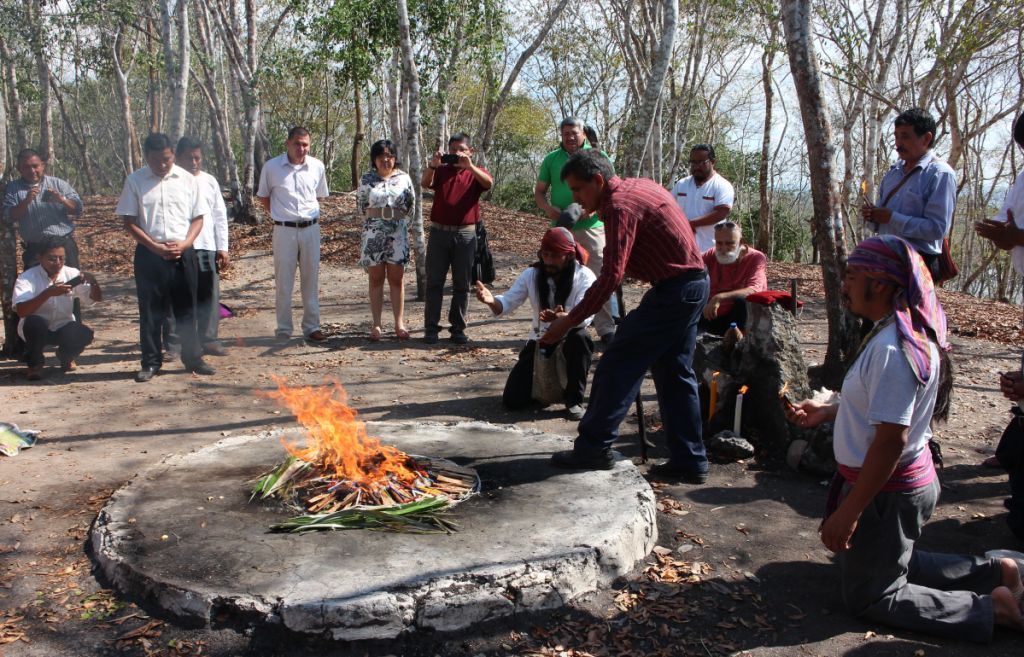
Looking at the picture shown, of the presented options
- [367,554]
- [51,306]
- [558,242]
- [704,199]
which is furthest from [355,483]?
[704,199]

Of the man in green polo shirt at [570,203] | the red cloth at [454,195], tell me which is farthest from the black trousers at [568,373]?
the red cloth at [454,195]

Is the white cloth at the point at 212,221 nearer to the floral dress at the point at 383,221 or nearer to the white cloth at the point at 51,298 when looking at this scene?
the white cloth at the point at 51,298

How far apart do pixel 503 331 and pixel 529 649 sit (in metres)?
6.02

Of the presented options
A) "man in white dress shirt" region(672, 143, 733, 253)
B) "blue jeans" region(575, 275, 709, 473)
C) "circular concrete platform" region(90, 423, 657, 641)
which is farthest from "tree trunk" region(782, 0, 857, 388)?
"circular concrete platform" region(90, 423, 657, 641)

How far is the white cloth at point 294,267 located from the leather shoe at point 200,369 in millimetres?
1313

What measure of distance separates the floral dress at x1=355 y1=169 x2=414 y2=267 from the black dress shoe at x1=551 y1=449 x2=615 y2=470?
4.23 meters

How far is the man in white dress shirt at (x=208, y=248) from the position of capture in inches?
292

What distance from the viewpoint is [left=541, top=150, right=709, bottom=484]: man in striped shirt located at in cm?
441

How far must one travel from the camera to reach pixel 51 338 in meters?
7.12

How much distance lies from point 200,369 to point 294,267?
1.56 m

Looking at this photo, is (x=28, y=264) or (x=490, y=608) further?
(x=28, y=264)

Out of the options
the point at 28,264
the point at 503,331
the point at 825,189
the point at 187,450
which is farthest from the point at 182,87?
the point at 825,189

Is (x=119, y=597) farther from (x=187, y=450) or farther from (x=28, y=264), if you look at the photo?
(x=28, y=264)

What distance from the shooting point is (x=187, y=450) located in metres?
4.96
